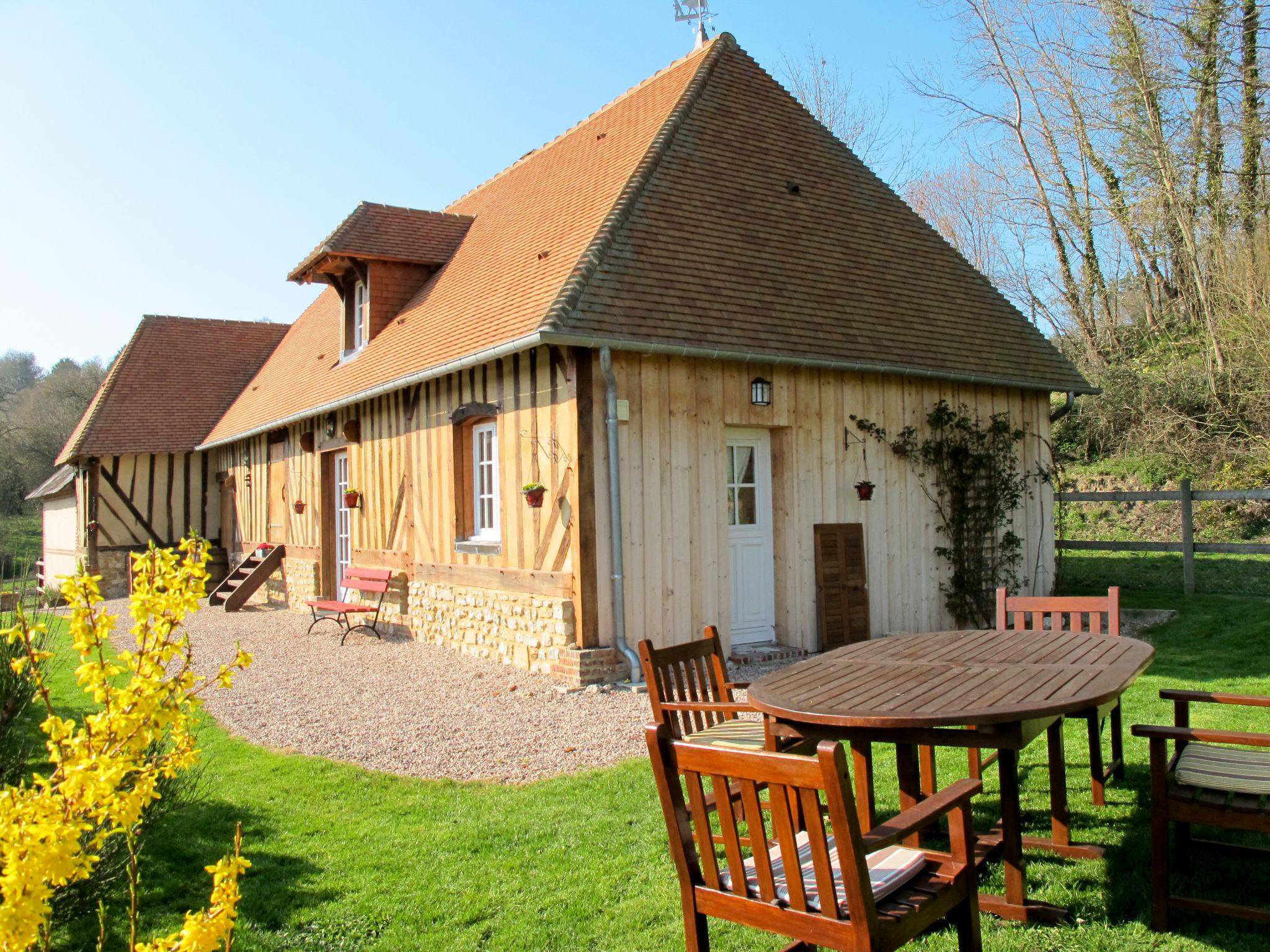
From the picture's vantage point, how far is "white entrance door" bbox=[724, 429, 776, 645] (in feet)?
30.6

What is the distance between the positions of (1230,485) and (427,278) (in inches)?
473

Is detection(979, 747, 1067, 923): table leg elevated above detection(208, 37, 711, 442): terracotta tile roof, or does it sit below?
below

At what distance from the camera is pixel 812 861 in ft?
8.59

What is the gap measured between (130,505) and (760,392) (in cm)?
1513

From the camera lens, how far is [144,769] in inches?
87.4

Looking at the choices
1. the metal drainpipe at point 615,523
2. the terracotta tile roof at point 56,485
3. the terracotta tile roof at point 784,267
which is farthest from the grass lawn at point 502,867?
the terracotta tile roof at point 56,485

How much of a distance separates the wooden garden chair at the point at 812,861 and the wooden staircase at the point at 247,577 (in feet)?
45.6

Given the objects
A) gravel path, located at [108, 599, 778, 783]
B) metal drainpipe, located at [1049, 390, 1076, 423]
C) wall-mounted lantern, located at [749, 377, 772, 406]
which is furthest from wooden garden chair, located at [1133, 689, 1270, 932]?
metal drainpipe, located at [1049, 390, 1076, 423]

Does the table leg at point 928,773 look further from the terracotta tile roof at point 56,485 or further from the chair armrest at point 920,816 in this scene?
the terracotta tile roof at point 56,485

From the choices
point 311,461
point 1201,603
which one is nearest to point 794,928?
point 1201,603

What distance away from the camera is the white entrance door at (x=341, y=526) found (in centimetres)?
1374

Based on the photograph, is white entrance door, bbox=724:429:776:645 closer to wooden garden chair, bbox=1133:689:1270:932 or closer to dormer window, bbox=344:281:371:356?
wooden garden chair, bbox=1133:689:1270:932

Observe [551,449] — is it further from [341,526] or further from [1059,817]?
[341,526]

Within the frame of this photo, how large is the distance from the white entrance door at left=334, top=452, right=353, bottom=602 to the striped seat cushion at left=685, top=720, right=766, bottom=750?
10040mm
